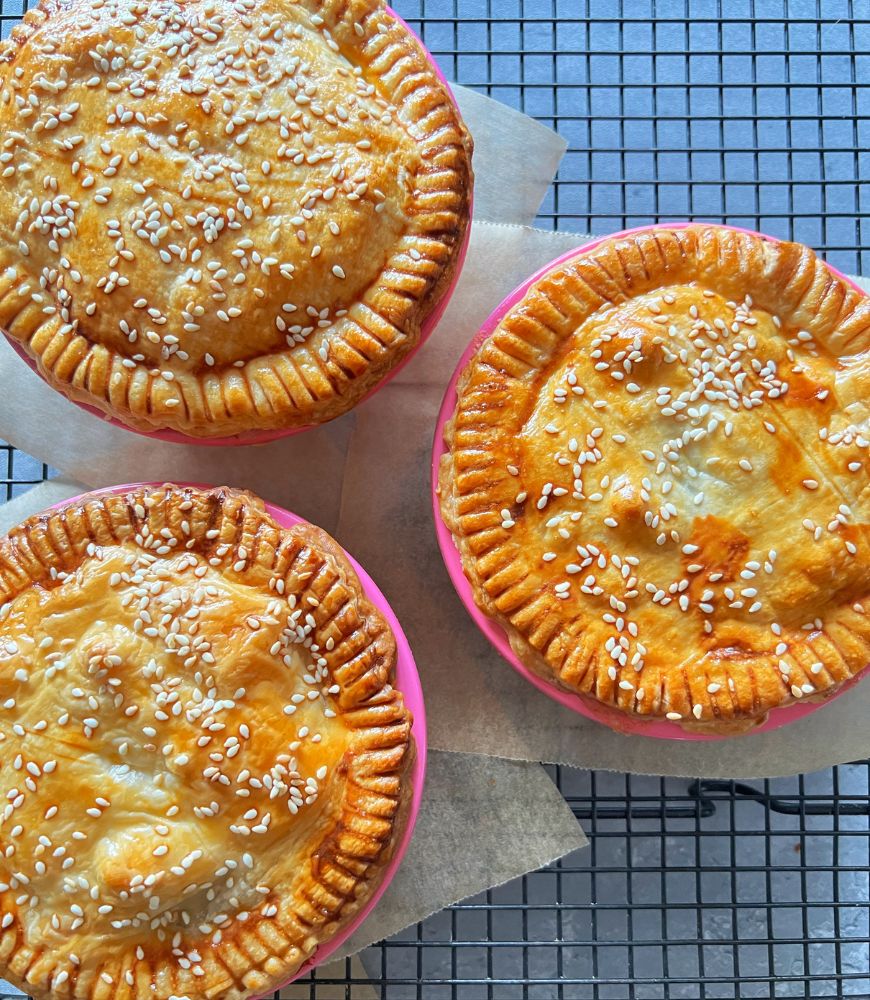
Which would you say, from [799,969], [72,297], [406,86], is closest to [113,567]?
[72,297]

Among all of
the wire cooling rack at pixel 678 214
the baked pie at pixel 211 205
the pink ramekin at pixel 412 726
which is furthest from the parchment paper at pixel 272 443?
the baked pie at pixel 211 205

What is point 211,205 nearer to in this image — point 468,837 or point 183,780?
point 183,780

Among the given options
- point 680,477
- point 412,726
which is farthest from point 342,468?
point 680,477

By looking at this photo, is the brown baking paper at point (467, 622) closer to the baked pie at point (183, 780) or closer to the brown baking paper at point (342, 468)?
the brown baking paper at point (342, 468)

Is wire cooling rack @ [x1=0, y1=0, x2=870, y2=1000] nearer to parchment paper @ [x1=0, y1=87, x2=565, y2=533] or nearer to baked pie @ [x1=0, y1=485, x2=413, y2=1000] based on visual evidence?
parchment paper @ [x1=0, y1=87, x2=565, y2=533]

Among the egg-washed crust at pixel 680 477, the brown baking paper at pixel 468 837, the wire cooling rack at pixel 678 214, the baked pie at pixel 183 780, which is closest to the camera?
the baked pie at pixel 183 780
